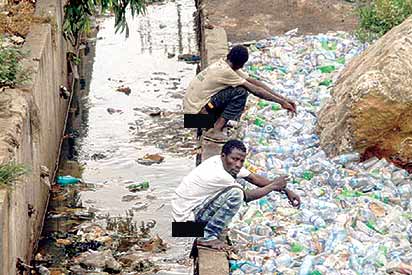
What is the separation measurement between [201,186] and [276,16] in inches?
287

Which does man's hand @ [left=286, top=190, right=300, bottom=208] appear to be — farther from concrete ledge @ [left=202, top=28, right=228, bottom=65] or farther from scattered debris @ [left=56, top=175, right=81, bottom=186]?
concrete ledge @ [left=202, top=28, right=228, bottom=65]

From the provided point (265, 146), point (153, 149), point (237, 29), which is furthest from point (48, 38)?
point (237, 29)

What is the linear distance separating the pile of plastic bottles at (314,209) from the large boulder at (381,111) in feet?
0.45

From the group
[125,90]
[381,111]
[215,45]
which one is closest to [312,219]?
[381,111]

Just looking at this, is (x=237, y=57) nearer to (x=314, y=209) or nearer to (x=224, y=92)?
(x=224, y=92)

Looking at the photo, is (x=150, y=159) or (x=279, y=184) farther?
(x=150, y=159)

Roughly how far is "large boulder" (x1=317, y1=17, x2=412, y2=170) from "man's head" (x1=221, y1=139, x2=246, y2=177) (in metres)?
1.79

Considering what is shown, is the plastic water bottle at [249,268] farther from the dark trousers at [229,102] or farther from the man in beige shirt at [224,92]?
the dark trousers at [229,102]

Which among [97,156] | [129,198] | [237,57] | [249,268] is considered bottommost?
[129,198]

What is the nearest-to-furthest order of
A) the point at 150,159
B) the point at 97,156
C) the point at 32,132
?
1. the point at 32,132
2. the point at 150,159
3. the point at 97,156

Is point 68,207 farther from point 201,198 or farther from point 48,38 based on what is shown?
point 201,198

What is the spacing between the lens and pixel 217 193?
7.77 meters

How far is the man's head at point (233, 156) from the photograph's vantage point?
764 centimetres

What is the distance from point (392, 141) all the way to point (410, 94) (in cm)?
46
